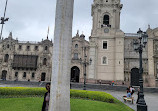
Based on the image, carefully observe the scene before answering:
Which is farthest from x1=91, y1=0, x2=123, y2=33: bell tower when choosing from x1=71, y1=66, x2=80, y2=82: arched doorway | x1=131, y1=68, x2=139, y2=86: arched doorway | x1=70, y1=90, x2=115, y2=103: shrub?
x1=70, y1=90, x2=115, y2=103: shrub

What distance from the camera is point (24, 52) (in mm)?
39438

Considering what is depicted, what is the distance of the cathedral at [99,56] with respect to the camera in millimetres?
31812

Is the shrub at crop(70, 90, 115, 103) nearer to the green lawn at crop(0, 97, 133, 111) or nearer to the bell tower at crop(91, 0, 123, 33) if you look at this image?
the green lawn at crop(0, 97, 133, 111)

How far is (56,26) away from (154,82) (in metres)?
30.9

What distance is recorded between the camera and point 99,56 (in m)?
32.8

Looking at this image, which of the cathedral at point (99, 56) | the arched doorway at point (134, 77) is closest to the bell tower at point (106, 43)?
the cathedral at point (99, 56)

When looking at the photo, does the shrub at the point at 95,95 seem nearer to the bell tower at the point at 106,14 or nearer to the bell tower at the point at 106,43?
the bell tower at the point at 106,43

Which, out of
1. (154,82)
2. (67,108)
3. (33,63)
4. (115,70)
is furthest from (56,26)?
(33,63)

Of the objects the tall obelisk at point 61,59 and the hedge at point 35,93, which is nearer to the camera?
the tall obelisk at point 61,59

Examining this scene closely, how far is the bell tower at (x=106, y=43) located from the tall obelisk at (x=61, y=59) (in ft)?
89.1

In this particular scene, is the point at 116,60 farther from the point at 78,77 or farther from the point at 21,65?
the point at 21,65

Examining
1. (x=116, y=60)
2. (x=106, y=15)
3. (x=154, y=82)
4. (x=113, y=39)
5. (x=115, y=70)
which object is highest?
(x=106, y=15)

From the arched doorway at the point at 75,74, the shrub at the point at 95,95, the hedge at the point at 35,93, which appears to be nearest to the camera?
the shrub at the point at 95,95

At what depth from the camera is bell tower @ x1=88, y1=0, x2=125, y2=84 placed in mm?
31828
